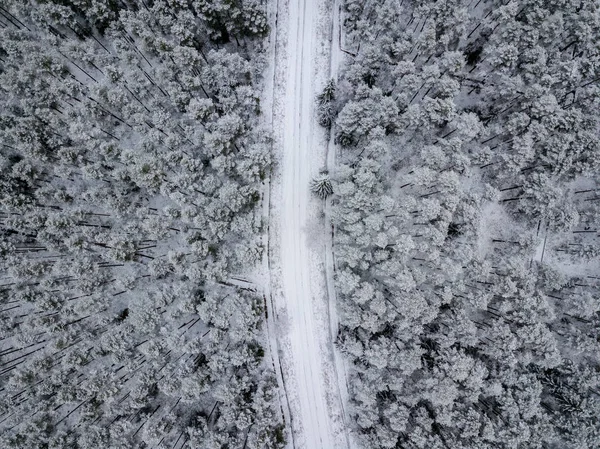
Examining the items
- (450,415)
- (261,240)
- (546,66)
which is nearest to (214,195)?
(261,240)

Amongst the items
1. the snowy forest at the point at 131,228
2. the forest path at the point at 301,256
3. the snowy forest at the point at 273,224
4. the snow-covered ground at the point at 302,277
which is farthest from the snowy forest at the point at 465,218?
the snowy forest at the point at 131,228

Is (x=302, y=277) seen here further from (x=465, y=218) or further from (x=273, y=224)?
(x=465, y=218)

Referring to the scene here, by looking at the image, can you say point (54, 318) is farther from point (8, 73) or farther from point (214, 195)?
point (8, 73)

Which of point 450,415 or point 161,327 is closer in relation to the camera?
point 450,415

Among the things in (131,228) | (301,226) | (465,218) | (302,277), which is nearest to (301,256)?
(302,277)

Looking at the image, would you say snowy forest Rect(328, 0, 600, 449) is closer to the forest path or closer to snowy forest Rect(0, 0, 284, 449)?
the forest path

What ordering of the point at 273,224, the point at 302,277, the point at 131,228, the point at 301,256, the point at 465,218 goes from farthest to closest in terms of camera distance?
the point at 273,224 < the point at 301,256 < the point at 302,277 < the point at 465,218 < the point at 131,228

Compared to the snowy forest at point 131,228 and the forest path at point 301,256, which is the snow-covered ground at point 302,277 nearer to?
the forest path at point 301,256
